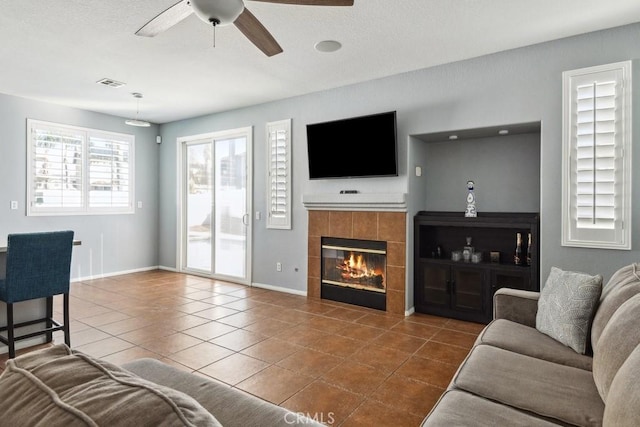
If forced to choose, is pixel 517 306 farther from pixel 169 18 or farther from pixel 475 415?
pixel 169 18

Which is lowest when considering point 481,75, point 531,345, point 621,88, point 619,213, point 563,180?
point 531,345

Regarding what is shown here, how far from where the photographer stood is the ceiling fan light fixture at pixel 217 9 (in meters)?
1.87

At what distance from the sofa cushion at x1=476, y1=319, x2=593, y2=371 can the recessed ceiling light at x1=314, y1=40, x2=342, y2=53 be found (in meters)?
2.77

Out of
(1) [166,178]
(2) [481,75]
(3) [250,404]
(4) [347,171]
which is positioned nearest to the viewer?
(3) [250,404]

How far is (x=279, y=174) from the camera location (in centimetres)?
543

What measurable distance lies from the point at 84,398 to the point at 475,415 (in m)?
1.33

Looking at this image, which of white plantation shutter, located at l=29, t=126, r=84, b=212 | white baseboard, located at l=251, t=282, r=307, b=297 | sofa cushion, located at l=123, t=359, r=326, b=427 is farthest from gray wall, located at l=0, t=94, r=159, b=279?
sofa cushion, located at l=123, t=359, r=326, b=427

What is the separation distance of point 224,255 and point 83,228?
228 centimetres

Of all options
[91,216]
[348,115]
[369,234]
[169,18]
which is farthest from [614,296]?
[91,216]

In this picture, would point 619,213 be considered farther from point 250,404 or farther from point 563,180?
point 250,404

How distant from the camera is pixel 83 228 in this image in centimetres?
605

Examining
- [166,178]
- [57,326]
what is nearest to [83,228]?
[166,178]

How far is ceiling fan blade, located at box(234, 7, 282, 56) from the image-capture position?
91.5 inches

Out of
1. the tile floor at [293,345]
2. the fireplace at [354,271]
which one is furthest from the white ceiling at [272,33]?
the tile floor at [293,345]
